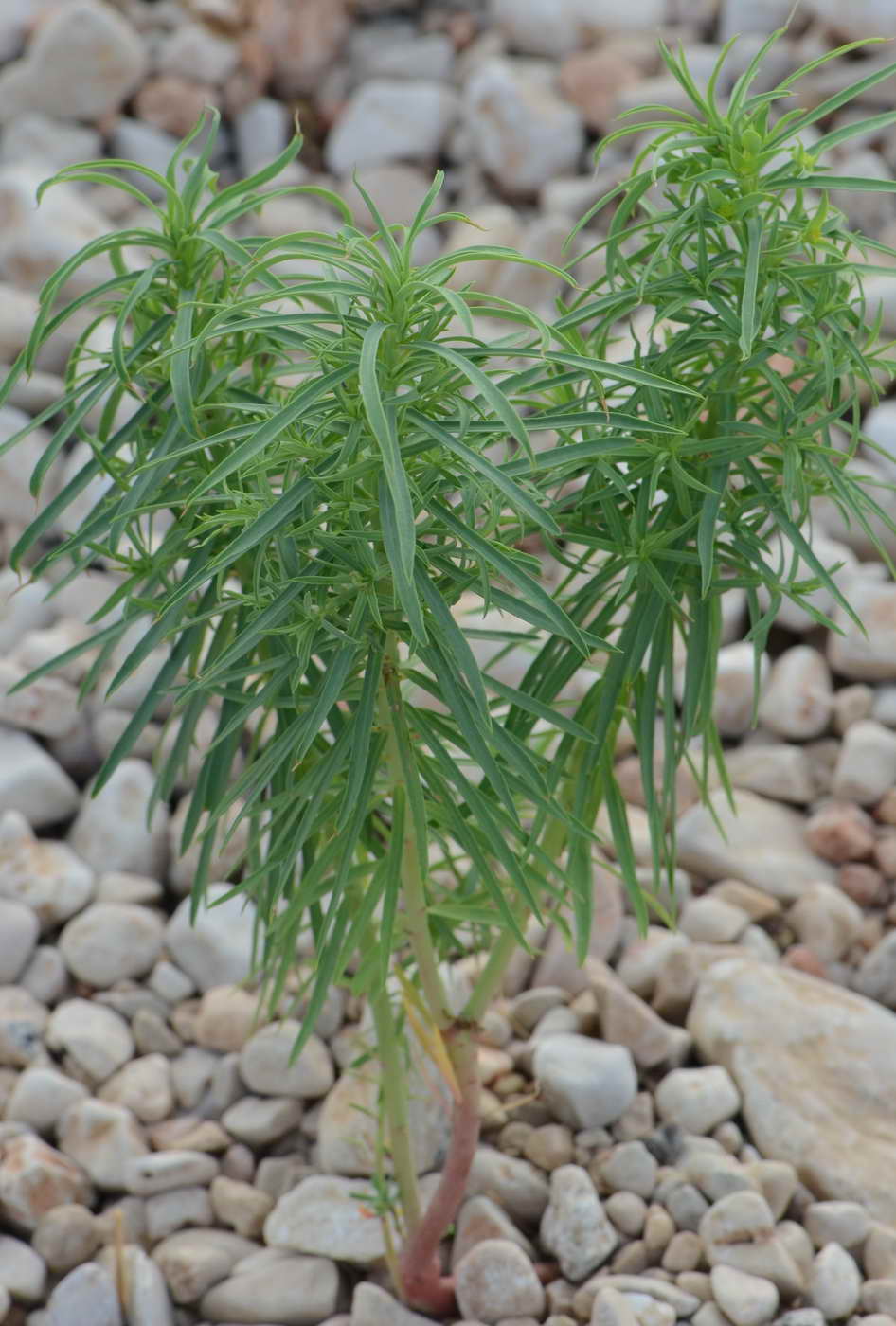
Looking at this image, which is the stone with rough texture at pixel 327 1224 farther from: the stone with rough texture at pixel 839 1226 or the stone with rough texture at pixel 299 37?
the stone with rough texture at pixel 299 37

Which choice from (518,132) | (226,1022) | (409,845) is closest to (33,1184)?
(226,1022)

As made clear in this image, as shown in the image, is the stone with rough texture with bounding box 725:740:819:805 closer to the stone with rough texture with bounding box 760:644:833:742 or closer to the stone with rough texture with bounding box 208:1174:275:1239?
the stone with rough texture with bounding box 760:644:833:742

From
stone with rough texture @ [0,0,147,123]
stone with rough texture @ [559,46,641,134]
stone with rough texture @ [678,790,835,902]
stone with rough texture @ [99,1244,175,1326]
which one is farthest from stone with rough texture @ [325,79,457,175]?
stone with rough texture @ [99,1244,175,1326]

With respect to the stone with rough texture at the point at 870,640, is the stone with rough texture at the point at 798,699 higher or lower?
lower

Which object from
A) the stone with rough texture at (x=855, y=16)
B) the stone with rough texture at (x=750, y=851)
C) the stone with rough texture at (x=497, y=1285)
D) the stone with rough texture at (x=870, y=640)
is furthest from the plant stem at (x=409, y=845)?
the stone with rough texture at (x=855, y=16)

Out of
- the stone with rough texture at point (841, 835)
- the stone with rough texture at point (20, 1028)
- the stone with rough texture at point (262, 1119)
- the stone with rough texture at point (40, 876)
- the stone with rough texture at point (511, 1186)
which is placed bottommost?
the stone with rough texture at point (511, 1186)

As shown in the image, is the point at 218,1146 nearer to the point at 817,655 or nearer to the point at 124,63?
the point at 817,655
